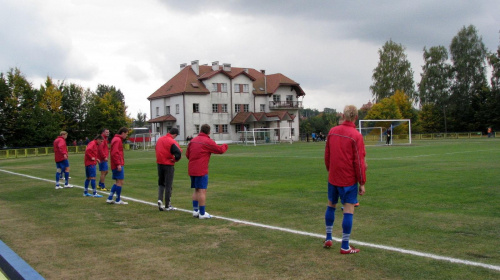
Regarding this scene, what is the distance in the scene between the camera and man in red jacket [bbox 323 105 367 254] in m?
5.98

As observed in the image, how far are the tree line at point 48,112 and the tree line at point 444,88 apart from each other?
44294 millimetres

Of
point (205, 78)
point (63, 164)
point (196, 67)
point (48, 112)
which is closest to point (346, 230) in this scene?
point (63, 164)

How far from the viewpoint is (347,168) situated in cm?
603

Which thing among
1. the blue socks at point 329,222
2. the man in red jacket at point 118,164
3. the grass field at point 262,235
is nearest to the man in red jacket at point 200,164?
the grass field at point 262,235

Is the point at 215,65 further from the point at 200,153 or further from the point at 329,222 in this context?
the point at 329,222

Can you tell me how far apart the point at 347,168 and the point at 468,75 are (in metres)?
79.9

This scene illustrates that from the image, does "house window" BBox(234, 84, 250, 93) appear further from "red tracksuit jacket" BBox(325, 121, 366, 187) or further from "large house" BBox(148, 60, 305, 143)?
"red tracksuit jacket" BBox(325, 121, 366, 187)

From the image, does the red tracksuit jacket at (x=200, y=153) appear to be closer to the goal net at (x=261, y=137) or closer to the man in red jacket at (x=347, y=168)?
the man in red jacket at (x=347, y=168)

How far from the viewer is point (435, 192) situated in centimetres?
1112

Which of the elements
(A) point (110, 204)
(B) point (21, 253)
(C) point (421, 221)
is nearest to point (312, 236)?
(C) point (421, 221)

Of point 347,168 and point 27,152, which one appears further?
point 27,152

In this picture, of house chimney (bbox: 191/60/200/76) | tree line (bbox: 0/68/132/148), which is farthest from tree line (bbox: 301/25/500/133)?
tree line (bbox: 0/68/132/148)

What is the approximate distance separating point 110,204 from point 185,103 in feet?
195

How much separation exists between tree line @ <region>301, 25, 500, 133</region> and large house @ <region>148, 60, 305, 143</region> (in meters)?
15.9
